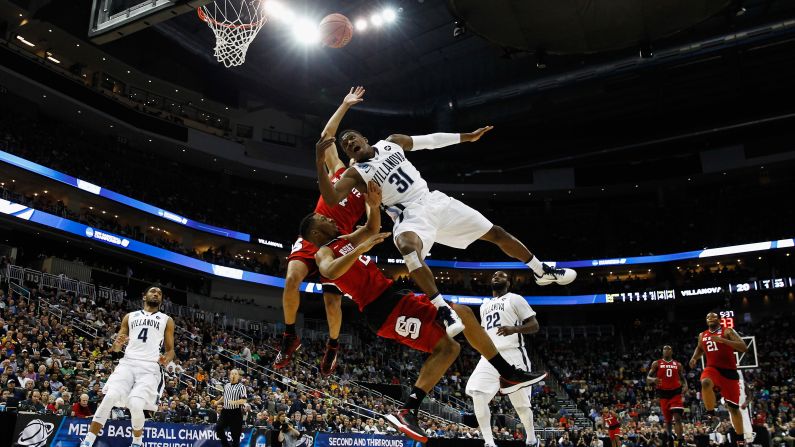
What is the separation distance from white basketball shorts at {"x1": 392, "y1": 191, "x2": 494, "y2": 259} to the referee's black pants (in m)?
6.23

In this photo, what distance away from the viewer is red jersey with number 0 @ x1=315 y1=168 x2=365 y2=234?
7.50 meters

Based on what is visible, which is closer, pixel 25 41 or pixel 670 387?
pixel 670 387

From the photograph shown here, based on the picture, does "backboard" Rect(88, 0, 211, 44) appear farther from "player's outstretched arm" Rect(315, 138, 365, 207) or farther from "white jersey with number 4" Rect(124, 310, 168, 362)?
"white jersey with number 4" Rect(124, 310, 168, 362)

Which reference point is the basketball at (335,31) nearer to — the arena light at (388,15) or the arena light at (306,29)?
the arena light at (306,29)

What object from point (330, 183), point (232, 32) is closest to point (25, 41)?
point (232, 32)

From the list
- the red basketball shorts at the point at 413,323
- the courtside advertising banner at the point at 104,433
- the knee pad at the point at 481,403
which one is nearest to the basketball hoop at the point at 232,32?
the courtside advertising banner at the point at 104,433

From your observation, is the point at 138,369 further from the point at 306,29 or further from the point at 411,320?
the point at 306,29

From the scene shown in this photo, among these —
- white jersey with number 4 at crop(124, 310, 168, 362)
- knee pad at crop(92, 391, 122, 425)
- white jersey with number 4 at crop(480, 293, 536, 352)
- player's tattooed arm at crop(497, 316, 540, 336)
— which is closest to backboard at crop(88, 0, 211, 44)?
white jersey with number 4 at crop(124, 310, 168, 362)

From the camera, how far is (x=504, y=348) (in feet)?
30.0

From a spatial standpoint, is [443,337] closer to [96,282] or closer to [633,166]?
[96,282]

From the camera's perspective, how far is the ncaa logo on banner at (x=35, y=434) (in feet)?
28.9

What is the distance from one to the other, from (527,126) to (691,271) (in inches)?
559

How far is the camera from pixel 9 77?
93.1 feet

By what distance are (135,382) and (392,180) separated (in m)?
4.68
